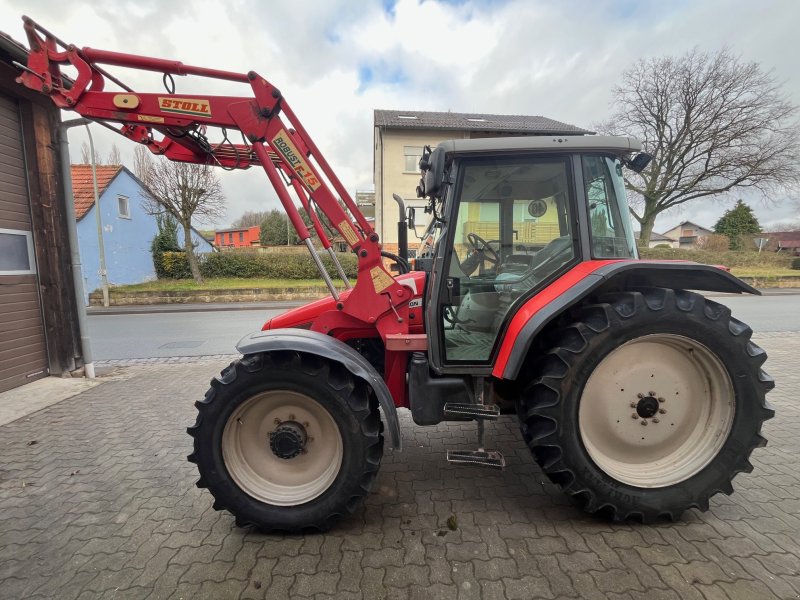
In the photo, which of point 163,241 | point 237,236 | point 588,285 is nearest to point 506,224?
point 588,285

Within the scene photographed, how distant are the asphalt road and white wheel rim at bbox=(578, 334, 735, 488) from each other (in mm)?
6210

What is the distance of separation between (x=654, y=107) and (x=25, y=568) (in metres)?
30.1

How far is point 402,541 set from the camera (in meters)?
2.07

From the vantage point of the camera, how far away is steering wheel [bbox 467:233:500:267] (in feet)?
7.81

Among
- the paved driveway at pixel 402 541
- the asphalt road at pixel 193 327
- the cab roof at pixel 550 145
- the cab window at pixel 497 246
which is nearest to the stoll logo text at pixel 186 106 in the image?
the cab roof at pixel 550 145

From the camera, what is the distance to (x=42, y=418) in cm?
384

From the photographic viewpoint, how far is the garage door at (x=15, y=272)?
4.55m

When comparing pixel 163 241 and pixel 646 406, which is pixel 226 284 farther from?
pixel 646 406

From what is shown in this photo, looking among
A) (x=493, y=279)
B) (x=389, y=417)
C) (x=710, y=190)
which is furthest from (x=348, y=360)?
(x=710, y=190)

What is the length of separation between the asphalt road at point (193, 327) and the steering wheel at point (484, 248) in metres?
5.74

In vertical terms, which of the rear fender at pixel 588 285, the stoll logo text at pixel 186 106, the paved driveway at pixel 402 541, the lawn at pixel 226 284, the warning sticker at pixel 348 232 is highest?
the stoll logo text at pixel 186 106

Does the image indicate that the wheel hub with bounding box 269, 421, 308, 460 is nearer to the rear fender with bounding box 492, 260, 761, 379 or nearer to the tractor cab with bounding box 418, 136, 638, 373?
the tractor cab with bounding box 418, 136, 638, 373

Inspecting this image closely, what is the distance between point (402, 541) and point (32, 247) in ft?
19.2

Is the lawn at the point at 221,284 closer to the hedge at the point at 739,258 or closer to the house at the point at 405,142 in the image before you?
the house at the point at 405,142
